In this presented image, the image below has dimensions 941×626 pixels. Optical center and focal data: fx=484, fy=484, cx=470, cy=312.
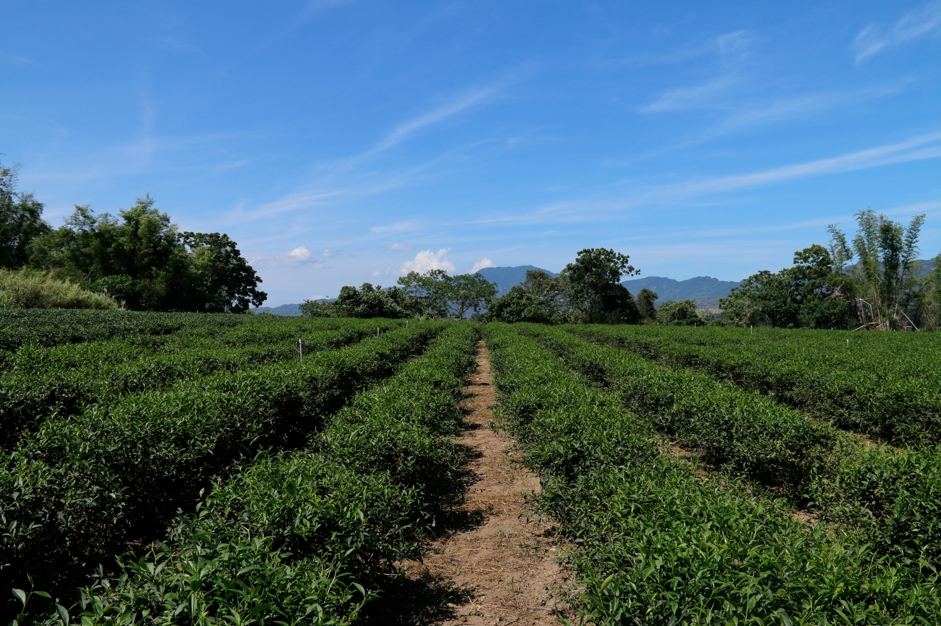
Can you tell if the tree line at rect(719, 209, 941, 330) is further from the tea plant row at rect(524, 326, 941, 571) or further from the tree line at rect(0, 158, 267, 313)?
the tree line at rect(0, 158, 267, 313)

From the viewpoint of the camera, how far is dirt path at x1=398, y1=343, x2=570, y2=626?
3.71 meters

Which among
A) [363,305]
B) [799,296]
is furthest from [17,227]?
[799,296]

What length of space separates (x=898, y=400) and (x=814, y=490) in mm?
4304

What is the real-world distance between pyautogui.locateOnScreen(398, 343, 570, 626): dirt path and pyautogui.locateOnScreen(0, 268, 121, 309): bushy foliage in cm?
2675

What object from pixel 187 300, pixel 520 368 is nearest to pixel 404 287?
pixel 187 300

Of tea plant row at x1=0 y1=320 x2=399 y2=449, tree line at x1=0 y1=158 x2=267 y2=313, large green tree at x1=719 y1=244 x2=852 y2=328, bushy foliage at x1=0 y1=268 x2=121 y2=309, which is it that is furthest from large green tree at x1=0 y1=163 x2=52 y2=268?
large green tree at x1=719 y1=244 x2=852 y2=328

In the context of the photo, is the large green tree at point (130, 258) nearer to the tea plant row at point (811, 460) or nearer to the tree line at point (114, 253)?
the tree line at point (114, 253)

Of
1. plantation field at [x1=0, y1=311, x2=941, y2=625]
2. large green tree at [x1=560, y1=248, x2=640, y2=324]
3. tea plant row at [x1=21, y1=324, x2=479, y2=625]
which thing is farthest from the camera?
large green tree at [x1=560, y1=248, x2=640, y2=324]

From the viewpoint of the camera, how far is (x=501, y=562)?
14.5ft

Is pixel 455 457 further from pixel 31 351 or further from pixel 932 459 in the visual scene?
pixel 31 351

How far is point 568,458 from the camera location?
4.63 metres

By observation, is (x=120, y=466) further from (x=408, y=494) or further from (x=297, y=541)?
(x=408, y=494)

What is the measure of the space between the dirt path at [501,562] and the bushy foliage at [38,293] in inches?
1053

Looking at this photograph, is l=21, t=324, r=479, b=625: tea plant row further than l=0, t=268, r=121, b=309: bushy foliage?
No
